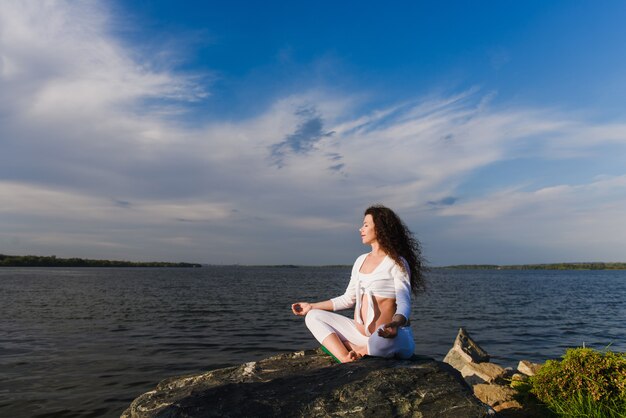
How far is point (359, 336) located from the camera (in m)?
6.09

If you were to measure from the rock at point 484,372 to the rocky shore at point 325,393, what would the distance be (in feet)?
15.5

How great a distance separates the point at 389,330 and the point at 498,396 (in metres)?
3.84

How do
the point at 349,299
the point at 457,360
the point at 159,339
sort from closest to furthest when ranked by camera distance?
the point at 349,299, the point at 457,360, the point at 159,339

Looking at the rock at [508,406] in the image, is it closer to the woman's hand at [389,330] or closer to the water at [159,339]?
the woman's hand at [389,330]

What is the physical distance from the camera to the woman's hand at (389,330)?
17.8 feet

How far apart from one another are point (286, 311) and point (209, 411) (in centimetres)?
2644

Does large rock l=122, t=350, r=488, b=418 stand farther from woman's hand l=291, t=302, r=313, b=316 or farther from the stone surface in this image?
the stone surface

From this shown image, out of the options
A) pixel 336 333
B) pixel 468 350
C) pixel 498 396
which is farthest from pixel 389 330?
pixel 468 350

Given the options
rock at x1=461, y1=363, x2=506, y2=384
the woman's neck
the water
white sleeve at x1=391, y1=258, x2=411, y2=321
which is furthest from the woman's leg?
the water

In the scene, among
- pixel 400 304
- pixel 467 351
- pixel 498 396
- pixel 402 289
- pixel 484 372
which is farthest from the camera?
pixel 467 351

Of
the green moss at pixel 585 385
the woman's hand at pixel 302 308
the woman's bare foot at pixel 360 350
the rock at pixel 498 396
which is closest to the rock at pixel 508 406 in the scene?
the rock at pixel 498 396

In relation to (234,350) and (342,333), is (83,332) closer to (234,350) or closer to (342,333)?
(234,350)

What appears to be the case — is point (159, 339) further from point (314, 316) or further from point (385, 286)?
point (385, 286)

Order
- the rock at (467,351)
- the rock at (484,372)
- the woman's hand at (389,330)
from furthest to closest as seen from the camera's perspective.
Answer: the rock at (467,351)
the rock at (484,372)
the woman's hand at (389,330)
